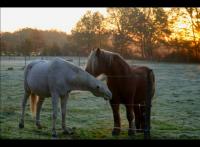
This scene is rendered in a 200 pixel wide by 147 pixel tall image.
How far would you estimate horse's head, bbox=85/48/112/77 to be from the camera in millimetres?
5621

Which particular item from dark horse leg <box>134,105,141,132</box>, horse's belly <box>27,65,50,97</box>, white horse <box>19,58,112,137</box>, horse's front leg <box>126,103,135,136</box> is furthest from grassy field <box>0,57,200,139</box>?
horse's belly <box>27,65,50,97</box>

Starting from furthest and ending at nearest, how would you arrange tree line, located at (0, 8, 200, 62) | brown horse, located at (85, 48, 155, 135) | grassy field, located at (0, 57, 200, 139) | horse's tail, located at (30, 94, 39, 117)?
tree line, located at (0, 8, 200, 62) → horse's tail, located at (30, 94, 39, 117) → grassy field, located at (0, 57, 200, 139) → brown horse, located at (85, 48, 155, 135)

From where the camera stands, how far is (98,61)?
18.5 ft

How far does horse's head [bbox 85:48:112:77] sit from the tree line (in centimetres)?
1890

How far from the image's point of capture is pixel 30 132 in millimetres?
5918

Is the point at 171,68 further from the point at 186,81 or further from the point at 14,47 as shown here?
the point at 14,47

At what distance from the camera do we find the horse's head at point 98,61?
562 cm

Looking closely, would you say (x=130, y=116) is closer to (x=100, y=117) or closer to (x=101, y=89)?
(x=101, y=89)

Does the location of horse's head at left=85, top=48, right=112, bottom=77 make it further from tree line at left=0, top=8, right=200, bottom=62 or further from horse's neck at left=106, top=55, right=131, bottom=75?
tree line at left=0, top=8, right=200, bottom=62

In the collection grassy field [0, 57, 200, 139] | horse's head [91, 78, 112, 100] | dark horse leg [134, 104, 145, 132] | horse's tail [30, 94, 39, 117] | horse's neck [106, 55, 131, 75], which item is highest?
horse's neck [106, 55, 131, 75]

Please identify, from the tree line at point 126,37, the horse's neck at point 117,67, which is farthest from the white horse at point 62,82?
the tree line at point 126,37

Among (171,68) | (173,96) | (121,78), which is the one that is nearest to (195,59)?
(171,68)

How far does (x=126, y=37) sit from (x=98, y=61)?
2124 cm
